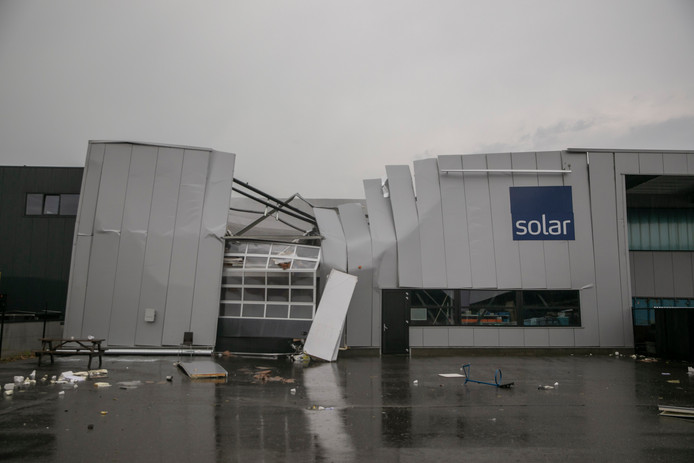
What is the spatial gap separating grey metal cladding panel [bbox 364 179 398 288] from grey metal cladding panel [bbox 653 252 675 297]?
41.9ft

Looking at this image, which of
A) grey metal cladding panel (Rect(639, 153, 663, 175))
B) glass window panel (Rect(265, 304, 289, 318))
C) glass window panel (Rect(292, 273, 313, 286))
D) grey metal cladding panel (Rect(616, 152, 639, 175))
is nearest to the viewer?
glass window panel (Rect(265, 304, 289, 318))

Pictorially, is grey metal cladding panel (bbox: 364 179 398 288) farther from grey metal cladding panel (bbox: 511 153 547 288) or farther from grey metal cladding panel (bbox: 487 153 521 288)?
grey metal cladding panel (bbox: 511 153 547 288)

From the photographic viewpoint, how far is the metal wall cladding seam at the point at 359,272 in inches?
672

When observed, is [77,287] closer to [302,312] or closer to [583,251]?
[302,312]

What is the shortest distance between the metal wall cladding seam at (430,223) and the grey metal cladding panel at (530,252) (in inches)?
110

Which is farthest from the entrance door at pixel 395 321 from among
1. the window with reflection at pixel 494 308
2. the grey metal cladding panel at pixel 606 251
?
the grey metal cladding panel at pixel 606 251

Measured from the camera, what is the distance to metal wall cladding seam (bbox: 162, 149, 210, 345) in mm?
15750

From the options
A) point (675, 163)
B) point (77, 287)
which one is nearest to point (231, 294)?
point (77, 287)

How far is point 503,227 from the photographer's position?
58.9 feet

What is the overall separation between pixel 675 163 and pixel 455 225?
8.10 meters

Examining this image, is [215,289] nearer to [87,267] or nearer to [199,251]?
[199,251]

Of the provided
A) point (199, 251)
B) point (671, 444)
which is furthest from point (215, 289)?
point (671, 444)

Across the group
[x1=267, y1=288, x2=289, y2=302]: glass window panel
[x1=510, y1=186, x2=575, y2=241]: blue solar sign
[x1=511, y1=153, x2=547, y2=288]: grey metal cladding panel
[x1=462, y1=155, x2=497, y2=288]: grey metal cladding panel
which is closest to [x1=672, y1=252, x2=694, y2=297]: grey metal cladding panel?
[x1=510, y1=186, x2=575, y2=241]: blue solar sign

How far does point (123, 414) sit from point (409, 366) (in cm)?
846
